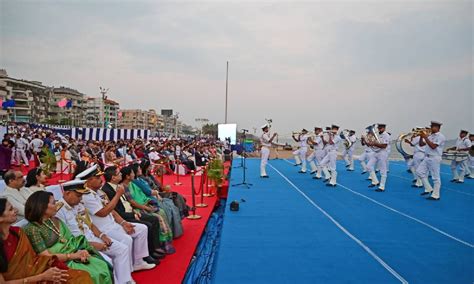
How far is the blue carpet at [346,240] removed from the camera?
10.2 ft

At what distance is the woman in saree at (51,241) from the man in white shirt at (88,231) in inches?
12.1

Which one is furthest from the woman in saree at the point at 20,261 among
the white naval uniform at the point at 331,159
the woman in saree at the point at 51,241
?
the white naval uniform at the point at 331,159

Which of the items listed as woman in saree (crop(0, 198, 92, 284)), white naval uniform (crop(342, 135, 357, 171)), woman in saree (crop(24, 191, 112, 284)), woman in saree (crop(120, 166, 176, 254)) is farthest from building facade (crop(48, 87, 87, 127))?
woman in saree (crop(0, 198, 92, 284))

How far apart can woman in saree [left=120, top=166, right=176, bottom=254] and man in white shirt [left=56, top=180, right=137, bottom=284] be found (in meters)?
0.88

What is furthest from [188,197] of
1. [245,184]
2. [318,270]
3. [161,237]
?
[318,270]

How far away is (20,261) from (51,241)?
1.27 ft

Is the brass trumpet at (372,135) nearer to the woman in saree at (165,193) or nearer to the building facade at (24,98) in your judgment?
the woman in saree at (165,193)

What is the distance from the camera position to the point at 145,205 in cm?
427

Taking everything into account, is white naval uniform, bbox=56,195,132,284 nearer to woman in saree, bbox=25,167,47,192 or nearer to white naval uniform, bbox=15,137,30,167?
woman in saree, bbox=25,167,47,192

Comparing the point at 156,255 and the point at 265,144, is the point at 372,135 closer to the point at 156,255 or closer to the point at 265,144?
the point at 265,144

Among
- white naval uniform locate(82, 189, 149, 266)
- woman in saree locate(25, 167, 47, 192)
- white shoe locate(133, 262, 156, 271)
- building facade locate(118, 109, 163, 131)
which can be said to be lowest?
white shoe locate(133, 262, 156, 271)

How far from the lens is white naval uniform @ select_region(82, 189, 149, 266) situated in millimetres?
3230

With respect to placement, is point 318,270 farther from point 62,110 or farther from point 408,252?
point 62,110

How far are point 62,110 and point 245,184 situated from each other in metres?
71.8
